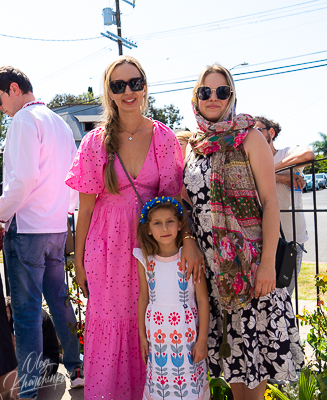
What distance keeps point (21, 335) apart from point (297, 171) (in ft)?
8.10

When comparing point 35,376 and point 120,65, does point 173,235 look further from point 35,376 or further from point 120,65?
point 35,376

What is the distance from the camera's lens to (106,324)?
2295 mm

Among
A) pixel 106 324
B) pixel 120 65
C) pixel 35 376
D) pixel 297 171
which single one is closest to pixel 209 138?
pixel 120 65

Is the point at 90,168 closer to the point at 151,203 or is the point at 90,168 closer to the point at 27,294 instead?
the point at 151,203

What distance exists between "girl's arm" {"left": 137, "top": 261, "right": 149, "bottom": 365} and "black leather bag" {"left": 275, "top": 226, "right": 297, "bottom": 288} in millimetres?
738

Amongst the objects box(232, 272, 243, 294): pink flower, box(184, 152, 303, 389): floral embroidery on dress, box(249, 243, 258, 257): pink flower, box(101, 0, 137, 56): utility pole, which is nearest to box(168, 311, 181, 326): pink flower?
box(184, 152, 303, 389): floral embroidery on dress

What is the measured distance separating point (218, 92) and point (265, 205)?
2.21 feet

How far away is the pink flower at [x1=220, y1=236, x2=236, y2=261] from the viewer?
200 cm

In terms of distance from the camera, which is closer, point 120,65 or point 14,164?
point 120,65

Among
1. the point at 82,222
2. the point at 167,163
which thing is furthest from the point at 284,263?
the point at 82,222

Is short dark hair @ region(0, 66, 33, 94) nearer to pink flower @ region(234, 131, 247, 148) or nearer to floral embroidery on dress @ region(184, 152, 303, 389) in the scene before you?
floral embroidery on dress @ region(184, 152, 303, 389)
